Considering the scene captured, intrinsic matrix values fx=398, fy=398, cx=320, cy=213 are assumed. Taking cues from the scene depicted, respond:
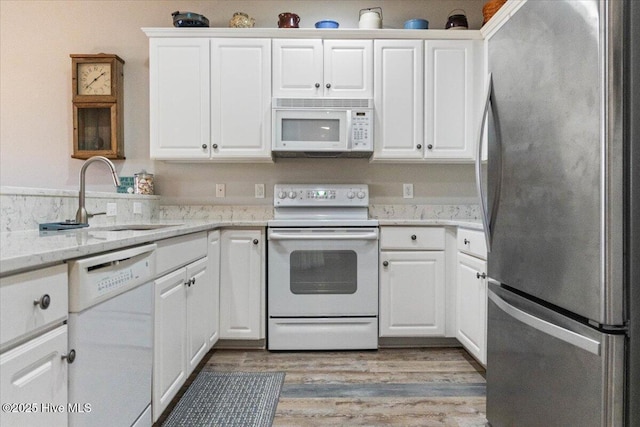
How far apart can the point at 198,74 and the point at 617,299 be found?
8.81 feet

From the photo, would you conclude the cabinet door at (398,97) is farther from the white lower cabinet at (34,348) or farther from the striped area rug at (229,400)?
the white lower cabinet at (34,348)

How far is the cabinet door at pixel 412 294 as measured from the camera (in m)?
2.61

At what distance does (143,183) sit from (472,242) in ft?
7.65

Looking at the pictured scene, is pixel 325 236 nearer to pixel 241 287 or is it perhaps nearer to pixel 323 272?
pixel 323 272

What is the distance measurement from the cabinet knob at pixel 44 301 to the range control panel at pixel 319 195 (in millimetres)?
2174

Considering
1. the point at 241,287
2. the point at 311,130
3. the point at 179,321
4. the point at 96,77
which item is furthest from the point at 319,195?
the point at 96,77

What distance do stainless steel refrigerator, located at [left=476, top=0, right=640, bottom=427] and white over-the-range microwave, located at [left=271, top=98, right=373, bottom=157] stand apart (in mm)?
1355

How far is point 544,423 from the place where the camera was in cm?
116

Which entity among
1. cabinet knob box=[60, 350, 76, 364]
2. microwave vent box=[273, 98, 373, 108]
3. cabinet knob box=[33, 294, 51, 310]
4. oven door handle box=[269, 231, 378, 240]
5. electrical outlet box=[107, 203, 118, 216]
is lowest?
cabinet knob box=[60, 350, 76, 364]

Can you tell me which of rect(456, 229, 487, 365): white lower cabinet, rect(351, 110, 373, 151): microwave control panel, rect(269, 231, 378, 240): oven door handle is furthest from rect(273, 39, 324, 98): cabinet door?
rect(456, 229, 487, 365): white lower cabinet

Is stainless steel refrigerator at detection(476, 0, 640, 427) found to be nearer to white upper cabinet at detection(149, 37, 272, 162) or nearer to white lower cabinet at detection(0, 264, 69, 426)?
white lower cabinet at detection(0, 264, 69, 426)

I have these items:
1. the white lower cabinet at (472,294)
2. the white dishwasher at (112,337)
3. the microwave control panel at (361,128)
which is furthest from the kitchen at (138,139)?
the white dishwasher at (112,337)

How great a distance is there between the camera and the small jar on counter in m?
2.96

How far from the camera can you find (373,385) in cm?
211
